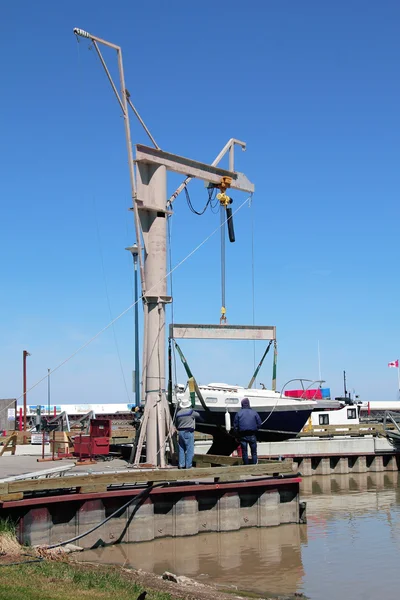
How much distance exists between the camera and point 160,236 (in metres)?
18.6

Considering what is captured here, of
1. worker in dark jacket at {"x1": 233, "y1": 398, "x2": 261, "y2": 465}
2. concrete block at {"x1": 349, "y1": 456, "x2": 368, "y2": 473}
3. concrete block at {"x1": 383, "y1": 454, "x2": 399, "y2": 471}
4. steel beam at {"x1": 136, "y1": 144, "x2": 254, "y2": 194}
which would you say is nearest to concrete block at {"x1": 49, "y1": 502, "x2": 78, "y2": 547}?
worker in dark jacket at {"x1": 233, "y1": 398, "x2": 261, "y2": 465}

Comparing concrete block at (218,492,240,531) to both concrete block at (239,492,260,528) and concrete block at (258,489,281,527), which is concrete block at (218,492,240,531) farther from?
concrete block at (258,489,281,527)

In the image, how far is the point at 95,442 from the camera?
20266mm

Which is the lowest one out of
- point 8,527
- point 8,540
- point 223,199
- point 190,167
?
point 8,540

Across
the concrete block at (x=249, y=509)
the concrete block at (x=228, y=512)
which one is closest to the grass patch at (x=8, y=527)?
the concrete block at (x=228, y=512)

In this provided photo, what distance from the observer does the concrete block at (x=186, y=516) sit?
15836 millimetres

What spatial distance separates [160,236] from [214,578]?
904cm

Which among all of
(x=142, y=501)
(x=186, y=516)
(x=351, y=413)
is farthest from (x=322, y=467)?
(x=142, y=501)

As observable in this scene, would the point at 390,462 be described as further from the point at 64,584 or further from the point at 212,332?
the point at 64,584

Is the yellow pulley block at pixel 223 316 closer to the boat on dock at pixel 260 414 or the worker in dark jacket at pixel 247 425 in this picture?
the worker in dark jacket at pixel 247 425

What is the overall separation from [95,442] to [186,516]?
17.0ft

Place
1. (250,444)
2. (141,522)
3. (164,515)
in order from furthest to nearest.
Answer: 1. (250,444)
2. (164,515)
3. (141,522)

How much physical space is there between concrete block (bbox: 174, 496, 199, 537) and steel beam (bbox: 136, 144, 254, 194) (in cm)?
875

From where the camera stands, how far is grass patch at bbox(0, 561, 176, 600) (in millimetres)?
8812
